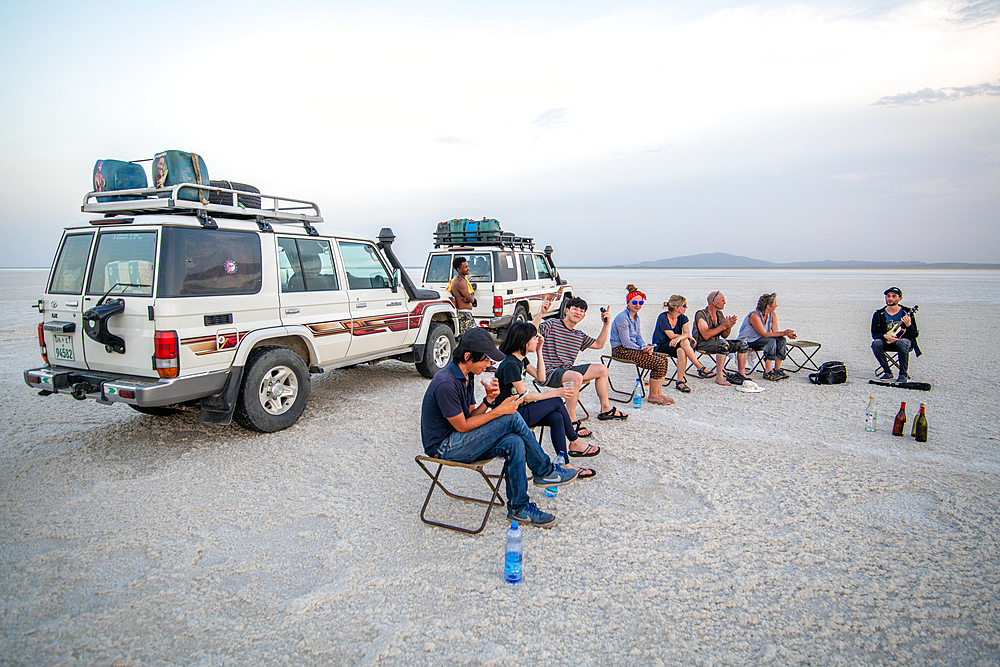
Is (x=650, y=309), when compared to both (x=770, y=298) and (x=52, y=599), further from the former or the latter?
(x=52, y=599)

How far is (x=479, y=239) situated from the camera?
1108 centimetres

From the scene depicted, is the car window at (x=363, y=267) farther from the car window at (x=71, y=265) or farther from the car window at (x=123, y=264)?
the car window at (x=71, y=265)

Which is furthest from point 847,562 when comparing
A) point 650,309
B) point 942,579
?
point 650,309

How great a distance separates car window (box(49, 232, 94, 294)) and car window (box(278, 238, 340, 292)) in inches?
67.3

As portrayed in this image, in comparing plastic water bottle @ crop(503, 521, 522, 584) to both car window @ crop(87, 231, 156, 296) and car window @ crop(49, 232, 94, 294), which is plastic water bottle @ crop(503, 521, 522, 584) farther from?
car window @ crop(49, 232, 94, 294)

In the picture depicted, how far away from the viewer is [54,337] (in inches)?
203

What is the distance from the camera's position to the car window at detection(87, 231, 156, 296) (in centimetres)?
464

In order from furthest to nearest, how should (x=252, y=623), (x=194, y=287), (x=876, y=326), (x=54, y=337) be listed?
(x=876, y=326), (x=54, y=337), (x=194, y=287), (x=252, y=623)

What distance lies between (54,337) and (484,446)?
14.9ft

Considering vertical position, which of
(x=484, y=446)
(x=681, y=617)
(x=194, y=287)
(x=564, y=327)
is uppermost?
(x=194, y=287)

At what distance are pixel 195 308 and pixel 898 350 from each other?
9.18 metres

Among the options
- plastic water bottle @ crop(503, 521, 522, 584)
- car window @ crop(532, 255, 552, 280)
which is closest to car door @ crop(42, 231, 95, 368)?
plastic water bottle @ crop(503, 521, 522, 584)

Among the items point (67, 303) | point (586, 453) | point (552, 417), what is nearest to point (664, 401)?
point (586, 453)

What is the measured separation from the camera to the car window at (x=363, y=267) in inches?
261
